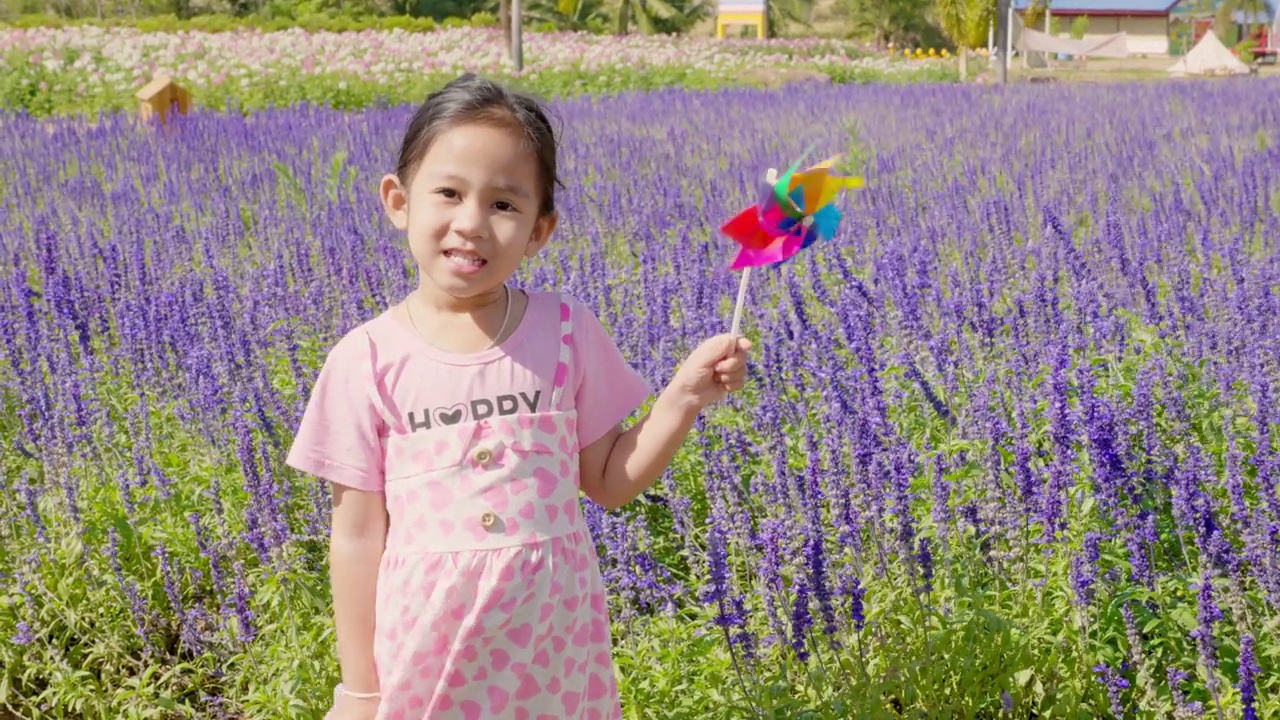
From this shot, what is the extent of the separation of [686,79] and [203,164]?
49.5 ft

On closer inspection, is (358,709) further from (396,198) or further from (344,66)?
(344,66)

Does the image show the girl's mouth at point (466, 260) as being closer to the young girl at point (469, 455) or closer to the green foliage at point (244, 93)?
the young girl at point (469, 455)

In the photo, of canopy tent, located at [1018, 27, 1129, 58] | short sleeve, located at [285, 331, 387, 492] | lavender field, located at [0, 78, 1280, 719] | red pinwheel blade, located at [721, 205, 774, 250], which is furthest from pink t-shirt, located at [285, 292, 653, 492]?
canopy tent, located at [1018, 27, 1129, 58]

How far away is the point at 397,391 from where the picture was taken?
6.38 ft

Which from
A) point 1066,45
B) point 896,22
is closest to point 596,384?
point 1066,45

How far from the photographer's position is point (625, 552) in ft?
9.18

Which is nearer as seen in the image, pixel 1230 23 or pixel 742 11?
Answer: pixel 742 11

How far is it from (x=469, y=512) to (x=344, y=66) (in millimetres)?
19506

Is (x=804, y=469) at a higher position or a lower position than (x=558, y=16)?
lower

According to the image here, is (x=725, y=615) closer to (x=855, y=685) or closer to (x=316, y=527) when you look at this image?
(x=855, y=685)

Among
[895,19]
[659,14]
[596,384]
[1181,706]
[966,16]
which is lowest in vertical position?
[1181,706]

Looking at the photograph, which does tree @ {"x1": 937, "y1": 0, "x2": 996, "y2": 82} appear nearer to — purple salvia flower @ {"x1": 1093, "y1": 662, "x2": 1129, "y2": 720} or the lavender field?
the lavender field

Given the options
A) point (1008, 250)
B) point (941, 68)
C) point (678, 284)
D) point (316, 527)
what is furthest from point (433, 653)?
point (941, 68)

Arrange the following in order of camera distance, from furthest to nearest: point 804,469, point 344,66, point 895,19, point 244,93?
1. point 895,19
2. point 344,66
3. point 244,93
4. point 804,469
